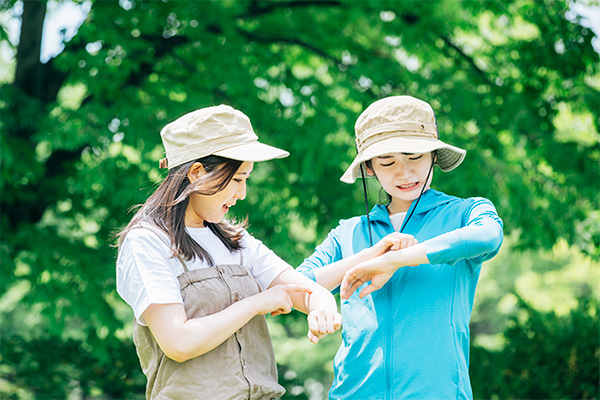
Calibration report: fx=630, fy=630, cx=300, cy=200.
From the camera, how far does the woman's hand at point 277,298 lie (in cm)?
195

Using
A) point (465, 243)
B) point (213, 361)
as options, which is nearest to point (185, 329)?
point (213, 361)

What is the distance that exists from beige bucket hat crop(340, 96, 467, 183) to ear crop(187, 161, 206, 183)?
0.56 metres

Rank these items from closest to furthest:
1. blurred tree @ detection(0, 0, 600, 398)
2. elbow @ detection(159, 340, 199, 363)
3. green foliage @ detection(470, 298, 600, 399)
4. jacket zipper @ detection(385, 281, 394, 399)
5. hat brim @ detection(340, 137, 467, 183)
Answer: elbow @ detection(159, 340, 199, 363) < jacket zipper @ detection(385, 281, 394, 399) < hat brim @ detection(340, 137, 467, 183) < blurred tree @ detection(0, 0, 600, 398) < green foliage @ detection(470, 298, 600, 399)

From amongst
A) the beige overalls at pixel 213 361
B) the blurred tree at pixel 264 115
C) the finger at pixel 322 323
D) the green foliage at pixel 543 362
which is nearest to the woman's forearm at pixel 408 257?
the finger at pixel 322 323

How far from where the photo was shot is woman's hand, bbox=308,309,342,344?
1917 millimetres

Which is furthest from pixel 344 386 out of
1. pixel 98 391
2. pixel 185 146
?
pixel 98 391

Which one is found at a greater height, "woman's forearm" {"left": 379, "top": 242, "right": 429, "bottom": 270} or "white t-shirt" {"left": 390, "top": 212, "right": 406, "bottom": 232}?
"woman's forearm" {"left": 379, "top": 242, "right": 429, "bottom": 270}

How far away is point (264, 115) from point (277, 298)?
4.23 metres

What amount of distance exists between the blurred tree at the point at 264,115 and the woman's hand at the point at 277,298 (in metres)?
3.67

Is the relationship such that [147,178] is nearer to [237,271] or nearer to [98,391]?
[98,391]

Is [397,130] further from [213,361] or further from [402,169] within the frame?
[213,361]

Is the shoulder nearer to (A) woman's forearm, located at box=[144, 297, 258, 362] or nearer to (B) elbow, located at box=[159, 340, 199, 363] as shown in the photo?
(A) woman's forearm, located at box=[144, 297, 258, 362]

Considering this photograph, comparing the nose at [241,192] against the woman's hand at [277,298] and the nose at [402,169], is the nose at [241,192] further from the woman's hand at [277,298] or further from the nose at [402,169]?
the nose at [402,169]

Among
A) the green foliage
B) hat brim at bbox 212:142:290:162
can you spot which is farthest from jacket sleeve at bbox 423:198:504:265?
the green foliage
